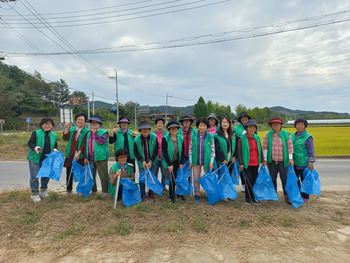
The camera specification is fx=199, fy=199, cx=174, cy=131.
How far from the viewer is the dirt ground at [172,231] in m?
2.37

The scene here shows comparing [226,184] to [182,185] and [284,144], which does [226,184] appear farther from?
[284,144]

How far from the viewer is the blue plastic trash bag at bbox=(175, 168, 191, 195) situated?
12.7ft

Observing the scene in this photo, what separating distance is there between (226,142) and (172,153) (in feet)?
3.61

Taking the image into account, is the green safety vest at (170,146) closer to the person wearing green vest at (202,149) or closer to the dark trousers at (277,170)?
the person wearing green vest at (202,149)

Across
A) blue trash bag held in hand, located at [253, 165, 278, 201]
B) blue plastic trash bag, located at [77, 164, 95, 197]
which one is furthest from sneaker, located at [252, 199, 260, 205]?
blue plastic trash bag, located at [77, 164, 95, 197]

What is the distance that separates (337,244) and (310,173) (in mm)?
1430

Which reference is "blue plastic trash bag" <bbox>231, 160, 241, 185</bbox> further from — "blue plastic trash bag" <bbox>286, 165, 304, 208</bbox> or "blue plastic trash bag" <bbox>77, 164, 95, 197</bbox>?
"blue plastic trash bag" <bbox>77, 164, 95, 197</bbox>

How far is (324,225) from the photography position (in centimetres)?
306

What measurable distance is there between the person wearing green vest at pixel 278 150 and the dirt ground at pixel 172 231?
67 centimetres

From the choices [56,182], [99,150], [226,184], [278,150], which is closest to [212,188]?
[226,184]

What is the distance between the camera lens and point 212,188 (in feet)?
12.2

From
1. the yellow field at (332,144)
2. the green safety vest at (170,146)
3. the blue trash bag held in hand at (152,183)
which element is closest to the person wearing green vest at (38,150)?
the blue trash bag held in hand at (152,183)

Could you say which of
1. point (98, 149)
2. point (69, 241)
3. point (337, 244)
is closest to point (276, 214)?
point (337, 244)

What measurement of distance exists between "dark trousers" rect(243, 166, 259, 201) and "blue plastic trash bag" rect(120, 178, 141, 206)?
2.10 m
